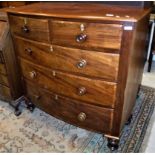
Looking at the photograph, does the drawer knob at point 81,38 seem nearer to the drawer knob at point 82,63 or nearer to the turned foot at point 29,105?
the drawer knob at point 82,63

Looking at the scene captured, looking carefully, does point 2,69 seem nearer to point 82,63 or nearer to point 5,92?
point 5,92

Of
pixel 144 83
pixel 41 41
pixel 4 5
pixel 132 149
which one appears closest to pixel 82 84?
pixel 41 41

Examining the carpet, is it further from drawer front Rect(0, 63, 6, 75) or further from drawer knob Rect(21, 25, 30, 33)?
drawer knob Rect(21, 25, 30, 33)

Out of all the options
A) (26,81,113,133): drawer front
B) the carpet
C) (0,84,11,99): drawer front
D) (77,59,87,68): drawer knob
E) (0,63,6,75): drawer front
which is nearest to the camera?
(77,59,87,68): drawer knob

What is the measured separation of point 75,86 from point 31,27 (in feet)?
1.51

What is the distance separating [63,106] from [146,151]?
0.65 metres

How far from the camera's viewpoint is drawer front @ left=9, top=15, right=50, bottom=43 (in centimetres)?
114

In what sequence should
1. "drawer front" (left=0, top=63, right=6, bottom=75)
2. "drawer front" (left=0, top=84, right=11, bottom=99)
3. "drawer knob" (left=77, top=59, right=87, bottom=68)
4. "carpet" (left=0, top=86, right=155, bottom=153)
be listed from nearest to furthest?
1. "drawer knob" (left=77, top=59, right=87, bottom=68)
2. "carpet" (left=0, top=86, right=155, bottom=153)
3. "drawer front" (left=0, top=63, right=6, bottom=75)
4. "drawer front" (left=0, top=84, right=11, bottom=99)

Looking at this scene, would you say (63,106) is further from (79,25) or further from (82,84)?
(79,25)

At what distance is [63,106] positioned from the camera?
135 centimetres

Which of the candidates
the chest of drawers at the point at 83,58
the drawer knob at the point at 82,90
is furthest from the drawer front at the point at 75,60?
the drawer knob at the point at 82,90

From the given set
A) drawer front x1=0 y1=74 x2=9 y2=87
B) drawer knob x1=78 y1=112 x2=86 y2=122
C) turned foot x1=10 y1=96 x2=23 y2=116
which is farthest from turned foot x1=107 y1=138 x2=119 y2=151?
drawer front x1=0 y1=74 x2=9 y2=87

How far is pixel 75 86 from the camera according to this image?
3.97 feet

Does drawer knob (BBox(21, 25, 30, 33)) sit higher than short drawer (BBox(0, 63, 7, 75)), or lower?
higher
